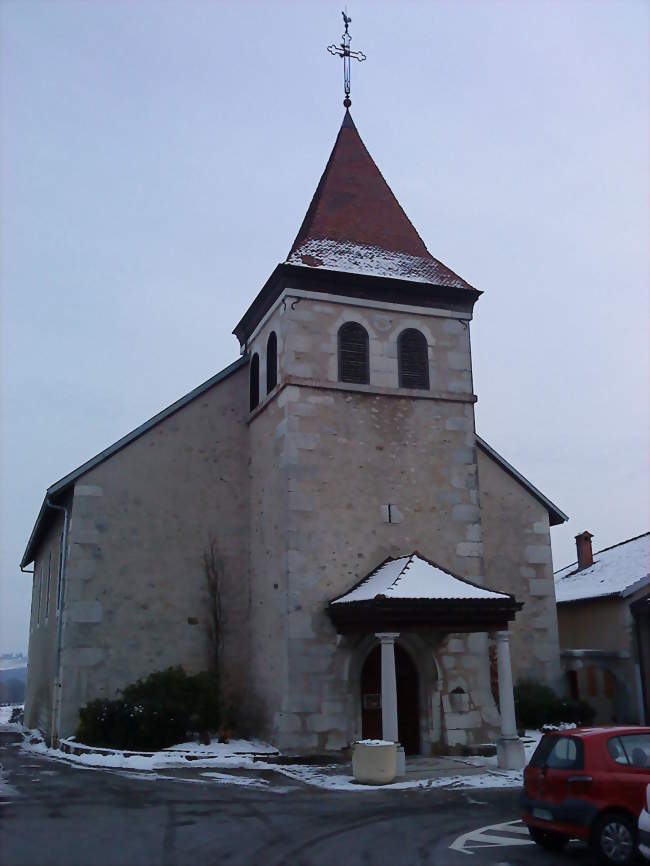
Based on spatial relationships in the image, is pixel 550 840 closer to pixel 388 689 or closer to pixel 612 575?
pixel 388 689

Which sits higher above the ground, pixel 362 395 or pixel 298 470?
pixel 362 395

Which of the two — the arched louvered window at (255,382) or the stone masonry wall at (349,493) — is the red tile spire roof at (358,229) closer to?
the stone masonry wall at (349,493)

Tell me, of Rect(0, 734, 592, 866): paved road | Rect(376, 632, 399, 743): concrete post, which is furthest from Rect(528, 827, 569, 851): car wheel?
Rect(376, 632, 399, 743): concrete post

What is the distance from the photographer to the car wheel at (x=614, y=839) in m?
8.19

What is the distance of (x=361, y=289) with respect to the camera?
1934 cm

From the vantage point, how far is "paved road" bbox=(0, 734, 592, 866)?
8.55 m

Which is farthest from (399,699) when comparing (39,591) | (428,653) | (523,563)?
(39,591)

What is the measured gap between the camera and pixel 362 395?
Result: 61.8ft

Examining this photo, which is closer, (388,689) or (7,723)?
(388,689)

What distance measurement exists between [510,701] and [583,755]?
292 inches

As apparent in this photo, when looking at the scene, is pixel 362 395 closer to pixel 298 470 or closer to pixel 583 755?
pixel 298 470

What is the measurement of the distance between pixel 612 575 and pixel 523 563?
12.2 feet

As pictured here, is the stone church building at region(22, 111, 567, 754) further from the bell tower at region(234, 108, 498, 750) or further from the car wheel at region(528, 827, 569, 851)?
the car wheel at region(528, 827, 569, 851)

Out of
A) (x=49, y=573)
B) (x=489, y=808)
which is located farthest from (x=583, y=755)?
(x=49, y=573)
